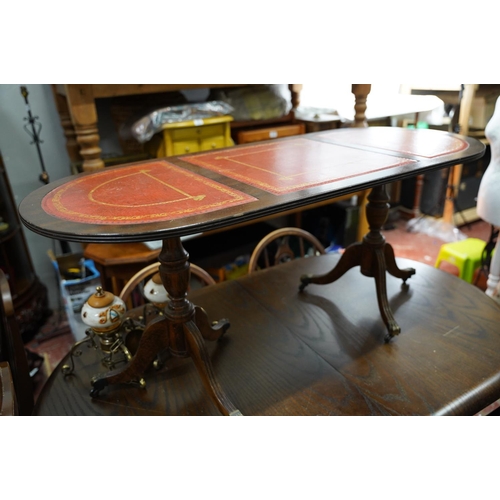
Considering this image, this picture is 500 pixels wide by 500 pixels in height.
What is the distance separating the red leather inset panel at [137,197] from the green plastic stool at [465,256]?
2078 millimetres

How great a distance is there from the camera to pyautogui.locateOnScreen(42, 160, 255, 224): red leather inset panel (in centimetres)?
94

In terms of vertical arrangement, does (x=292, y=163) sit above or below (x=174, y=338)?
above

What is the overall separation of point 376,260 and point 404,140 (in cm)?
44

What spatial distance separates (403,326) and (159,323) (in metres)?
0.77

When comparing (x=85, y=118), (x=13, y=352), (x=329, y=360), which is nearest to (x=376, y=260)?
(x=329, y=360)

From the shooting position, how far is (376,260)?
147 centimetres

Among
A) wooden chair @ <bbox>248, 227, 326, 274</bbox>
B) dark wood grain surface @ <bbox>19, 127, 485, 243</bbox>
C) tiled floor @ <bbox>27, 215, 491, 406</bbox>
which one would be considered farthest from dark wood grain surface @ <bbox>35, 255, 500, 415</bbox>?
tiled floor @ <bbox>27, 215, 491, 406</bbox>

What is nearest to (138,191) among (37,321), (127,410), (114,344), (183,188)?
(183,188)

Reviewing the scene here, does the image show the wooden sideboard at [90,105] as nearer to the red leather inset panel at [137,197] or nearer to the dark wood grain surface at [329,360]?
the red leather inset panel at [137,197]

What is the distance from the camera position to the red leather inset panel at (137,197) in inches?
37.0

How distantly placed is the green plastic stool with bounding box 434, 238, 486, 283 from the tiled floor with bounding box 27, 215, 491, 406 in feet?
0.47

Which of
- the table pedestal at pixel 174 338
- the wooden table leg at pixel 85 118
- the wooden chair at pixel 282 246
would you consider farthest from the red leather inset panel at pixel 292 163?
the wooden table leg at pixel 85 118

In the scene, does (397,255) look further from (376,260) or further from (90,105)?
(90,105)

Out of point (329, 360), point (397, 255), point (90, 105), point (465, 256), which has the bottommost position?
point (397, 255)
